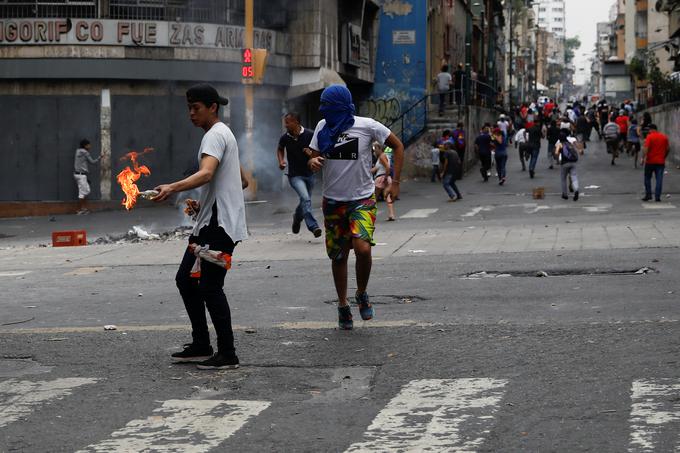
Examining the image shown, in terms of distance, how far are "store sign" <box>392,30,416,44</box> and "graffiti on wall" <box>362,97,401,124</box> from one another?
2.07 meters

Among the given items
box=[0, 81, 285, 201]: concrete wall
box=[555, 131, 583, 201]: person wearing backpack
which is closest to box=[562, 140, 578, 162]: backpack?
box=[555, 131, 583, 201]: person wearing backpack

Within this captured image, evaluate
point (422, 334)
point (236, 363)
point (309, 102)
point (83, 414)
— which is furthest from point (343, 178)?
point (309, 102)

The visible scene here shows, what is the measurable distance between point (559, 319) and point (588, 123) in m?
43.9

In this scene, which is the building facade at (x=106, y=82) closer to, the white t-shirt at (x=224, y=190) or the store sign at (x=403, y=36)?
the store sign at (x=403, y=36)

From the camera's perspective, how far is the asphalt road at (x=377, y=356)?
5.61 m

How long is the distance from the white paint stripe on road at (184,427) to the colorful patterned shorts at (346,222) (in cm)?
238

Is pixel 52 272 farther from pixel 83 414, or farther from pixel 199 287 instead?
pixel 83 414

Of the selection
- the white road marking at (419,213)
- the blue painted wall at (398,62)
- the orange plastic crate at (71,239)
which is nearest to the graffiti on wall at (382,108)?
the blue painted wall at (398,62)

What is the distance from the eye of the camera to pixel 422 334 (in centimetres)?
827

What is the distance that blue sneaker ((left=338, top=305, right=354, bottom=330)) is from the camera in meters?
8.55

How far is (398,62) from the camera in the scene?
41.0 m

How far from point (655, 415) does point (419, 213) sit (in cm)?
1830

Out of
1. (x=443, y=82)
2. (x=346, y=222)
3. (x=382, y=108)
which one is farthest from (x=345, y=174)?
(x=382, y=108)

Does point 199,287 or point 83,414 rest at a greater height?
point 199,287
